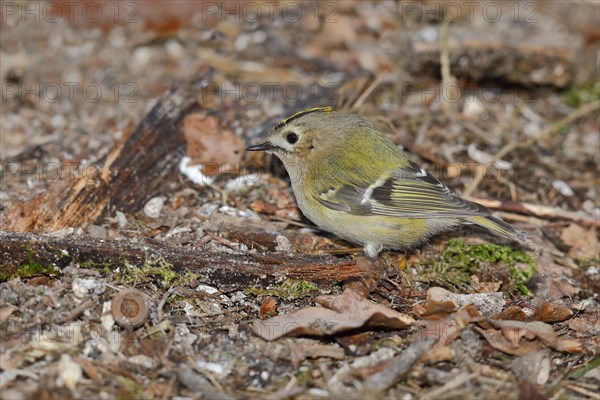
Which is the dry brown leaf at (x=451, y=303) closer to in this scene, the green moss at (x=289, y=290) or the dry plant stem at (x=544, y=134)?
the green moss at (x=289, y=290)

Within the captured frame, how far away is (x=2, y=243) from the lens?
144 inches

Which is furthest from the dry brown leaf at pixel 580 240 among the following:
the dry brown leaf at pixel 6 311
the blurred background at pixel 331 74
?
the dry brown leaf at pixel 6 311

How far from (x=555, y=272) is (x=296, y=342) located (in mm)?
2009

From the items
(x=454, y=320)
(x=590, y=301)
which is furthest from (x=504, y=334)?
(x=590, y=301)

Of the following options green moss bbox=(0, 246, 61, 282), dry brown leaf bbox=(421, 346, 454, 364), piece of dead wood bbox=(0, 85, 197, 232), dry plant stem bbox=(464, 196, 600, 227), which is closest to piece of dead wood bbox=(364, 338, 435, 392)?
dry brown leaf bbox=(421, 346, 454, 364)

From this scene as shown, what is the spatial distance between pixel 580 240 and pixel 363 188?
1.66 metres

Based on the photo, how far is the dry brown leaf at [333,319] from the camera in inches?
138

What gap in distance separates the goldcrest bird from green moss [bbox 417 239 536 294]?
0.55ft

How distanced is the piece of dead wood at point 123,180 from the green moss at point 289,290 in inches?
48.6

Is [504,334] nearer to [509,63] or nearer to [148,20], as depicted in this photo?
[509,63]

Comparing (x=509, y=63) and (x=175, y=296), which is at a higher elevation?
(x=509, y=63)

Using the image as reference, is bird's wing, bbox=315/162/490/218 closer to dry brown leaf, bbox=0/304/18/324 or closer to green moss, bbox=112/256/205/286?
green moss, bbox=112/256/205/286

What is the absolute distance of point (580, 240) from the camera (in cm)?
491

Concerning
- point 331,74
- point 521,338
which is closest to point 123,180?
point 331,74
